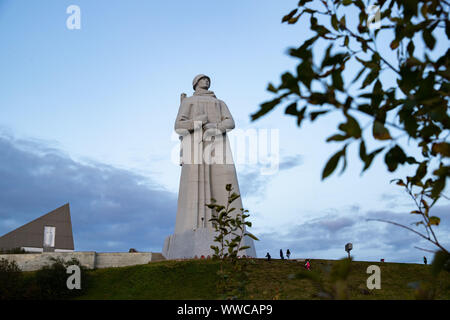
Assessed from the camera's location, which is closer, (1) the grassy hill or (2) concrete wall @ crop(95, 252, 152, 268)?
(1) the grassy hill

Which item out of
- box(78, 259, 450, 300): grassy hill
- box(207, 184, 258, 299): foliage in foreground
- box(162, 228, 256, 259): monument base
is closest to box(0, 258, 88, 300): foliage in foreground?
box(78, 259, 450, 300): grassy hill

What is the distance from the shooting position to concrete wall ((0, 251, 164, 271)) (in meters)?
16.6

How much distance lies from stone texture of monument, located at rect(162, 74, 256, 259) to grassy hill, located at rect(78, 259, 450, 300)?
2212mm

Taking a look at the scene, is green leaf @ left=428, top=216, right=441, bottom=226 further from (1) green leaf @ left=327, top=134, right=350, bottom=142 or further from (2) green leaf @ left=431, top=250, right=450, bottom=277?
(1) green leaf @ left=327, top=134, right=350, bottom=142

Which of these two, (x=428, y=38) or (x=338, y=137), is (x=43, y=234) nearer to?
(x=428, y=38)

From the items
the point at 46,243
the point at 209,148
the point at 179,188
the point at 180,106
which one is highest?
the point at 180,106

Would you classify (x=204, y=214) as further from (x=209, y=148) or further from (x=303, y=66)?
(x=303, y=66)

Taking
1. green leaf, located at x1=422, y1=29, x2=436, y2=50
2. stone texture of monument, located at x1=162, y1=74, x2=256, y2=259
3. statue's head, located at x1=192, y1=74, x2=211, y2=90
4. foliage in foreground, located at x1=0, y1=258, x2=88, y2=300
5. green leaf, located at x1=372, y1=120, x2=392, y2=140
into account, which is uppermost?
statue's head, located at x1=192, y1=74, x2=211, y2=90

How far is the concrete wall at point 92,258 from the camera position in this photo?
16.6 meters

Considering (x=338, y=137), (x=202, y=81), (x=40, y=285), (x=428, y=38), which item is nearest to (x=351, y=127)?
(x=338, y=137)
